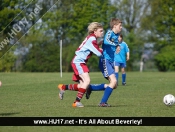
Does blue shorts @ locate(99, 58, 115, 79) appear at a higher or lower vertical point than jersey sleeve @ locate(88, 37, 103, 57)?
lower

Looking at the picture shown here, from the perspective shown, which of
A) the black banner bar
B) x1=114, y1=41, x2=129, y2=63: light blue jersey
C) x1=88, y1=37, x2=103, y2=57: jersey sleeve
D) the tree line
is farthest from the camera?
the tree line

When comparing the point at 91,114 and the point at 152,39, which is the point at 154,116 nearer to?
the point at 91,114

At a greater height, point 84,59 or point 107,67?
point 84,59

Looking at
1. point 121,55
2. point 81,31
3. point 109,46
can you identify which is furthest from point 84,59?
point 81,31

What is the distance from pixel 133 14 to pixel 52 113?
145 feet

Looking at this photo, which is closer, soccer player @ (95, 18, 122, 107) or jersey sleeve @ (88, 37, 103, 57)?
jersey sleeve @ (88, 37, 103, 57)

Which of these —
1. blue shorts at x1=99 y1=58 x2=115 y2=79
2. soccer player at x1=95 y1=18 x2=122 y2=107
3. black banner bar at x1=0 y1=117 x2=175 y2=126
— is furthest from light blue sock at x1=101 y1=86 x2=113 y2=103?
black banner bar at x1=0 y1=117 x2=175 y2=126

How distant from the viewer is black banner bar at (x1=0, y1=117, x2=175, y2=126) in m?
8.16

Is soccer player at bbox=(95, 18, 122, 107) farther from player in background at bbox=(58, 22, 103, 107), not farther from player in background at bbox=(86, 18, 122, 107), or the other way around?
player in background at bbox=(58, 22, 103, 107)

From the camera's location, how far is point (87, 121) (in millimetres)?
8359

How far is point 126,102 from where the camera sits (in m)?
12.3

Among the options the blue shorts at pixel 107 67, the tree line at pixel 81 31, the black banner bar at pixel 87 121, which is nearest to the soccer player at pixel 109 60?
the blue shorts at pixel 107 67

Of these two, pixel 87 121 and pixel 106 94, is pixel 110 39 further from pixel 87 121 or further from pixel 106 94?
pixel 87 121

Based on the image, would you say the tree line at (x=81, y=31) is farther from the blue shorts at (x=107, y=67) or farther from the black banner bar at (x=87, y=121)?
the black banner bar at (x=87, y=121)
